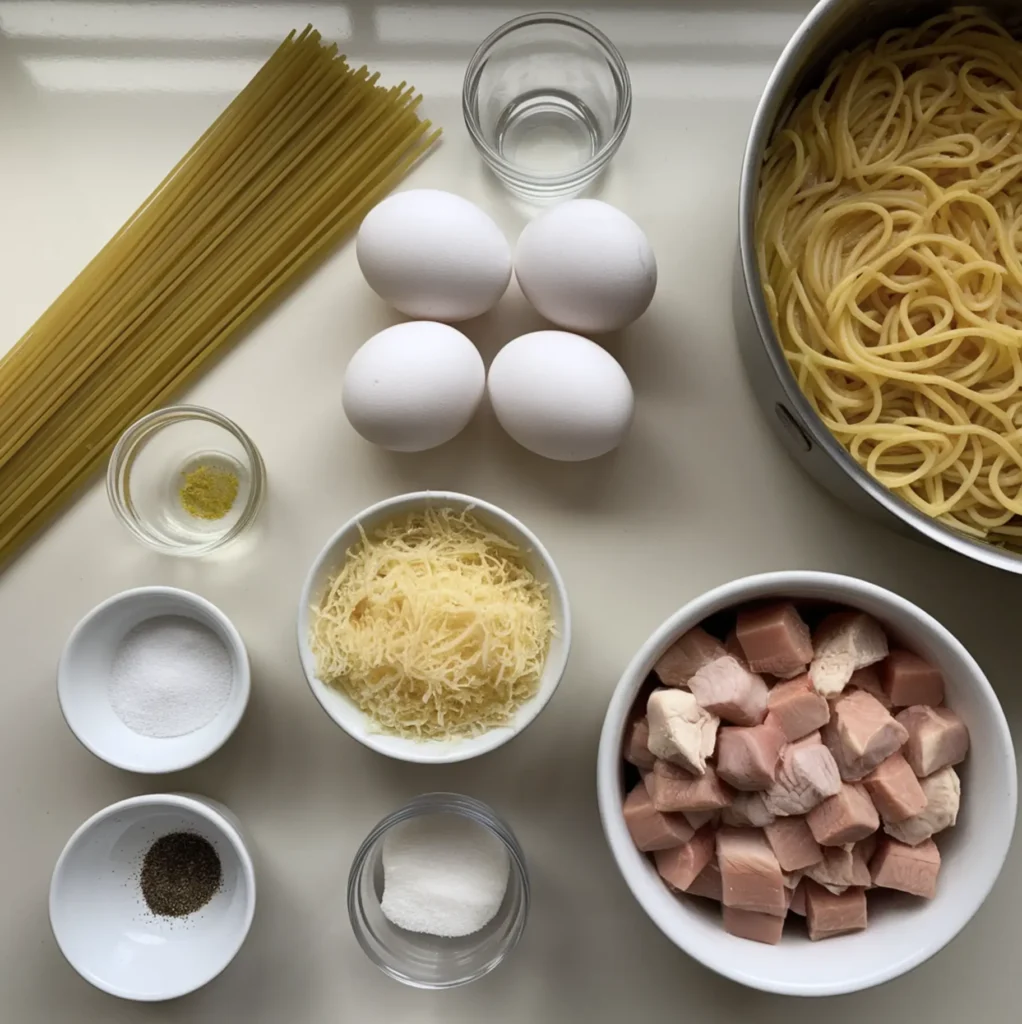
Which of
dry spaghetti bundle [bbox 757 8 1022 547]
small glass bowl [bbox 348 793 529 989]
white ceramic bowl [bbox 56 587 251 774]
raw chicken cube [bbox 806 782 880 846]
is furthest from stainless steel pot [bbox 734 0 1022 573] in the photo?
white ceramic bowl [bbox 56 587 251 774]

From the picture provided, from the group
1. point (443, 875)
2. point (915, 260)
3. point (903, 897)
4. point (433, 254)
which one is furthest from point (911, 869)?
point (433, 254)

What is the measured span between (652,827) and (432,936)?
1.08 ft

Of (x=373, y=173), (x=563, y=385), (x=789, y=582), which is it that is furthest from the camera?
(x=373, y=173)

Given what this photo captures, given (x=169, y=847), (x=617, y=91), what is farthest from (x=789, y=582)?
(x=169, y=847)

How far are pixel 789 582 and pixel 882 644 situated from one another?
0.12 m

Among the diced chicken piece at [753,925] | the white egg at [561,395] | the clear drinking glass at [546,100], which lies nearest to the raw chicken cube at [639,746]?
the diced chicken piece at [753,925]

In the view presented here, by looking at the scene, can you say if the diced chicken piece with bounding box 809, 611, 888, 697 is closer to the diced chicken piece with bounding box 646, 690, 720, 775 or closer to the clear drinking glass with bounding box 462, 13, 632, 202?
the diced chicken piece with bounding box 646, 690, 720, 775

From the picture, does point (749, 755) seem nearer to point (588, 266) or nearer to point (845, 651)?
point (845, 651)

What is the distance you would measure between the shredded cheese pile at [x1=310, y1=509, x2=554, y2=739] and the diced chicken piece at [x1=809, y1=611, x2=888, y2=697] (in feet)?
0.84

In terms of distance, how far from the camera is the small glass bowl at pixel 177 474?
3.42 ft

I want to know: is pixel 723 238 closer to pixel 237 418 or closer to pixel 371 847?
pixel 237 418

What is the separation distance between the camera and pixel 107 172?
43.4 inches

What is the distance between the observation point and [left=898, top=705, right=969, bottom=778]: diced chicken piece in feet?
2.79

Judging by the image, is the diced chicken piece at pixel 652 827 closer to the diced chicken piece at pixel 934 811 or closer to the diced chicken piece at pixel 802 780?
the diced chicken piece at pixel 802 780
